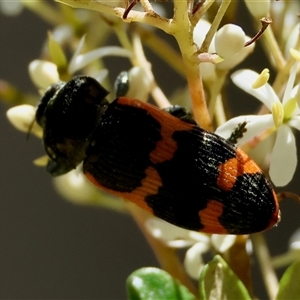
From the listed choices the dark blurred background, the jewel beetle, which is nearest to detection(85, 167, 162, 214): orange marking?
the jewel beetle

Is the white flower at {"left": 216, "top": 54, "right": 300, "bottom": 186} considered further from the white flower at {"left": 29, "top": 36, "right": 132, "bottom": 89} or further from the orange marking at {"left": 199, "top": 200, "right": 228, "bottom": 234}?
the white flower at {"left": 29, "top": 36, "right": 132, "bottom": 89}

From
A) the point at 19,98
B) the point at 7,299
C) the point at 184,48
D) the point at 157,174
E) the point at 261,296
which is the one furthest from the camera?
the point at 7,299

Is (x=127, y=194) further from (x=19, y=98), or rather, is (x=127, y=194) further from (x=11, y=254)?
(x=11, y=254)

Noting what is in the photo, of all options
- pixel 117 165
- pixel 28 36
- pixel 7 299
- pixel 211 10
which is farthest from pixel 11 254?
pixel 211 10

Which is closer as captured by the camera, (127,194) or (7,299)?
(127,194)

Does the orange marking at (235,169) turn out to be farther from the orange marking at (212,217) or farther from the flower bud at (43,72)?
the flower bud at (43,72)

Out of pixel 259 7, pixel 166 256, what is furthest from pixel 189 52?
pixel 166 256
